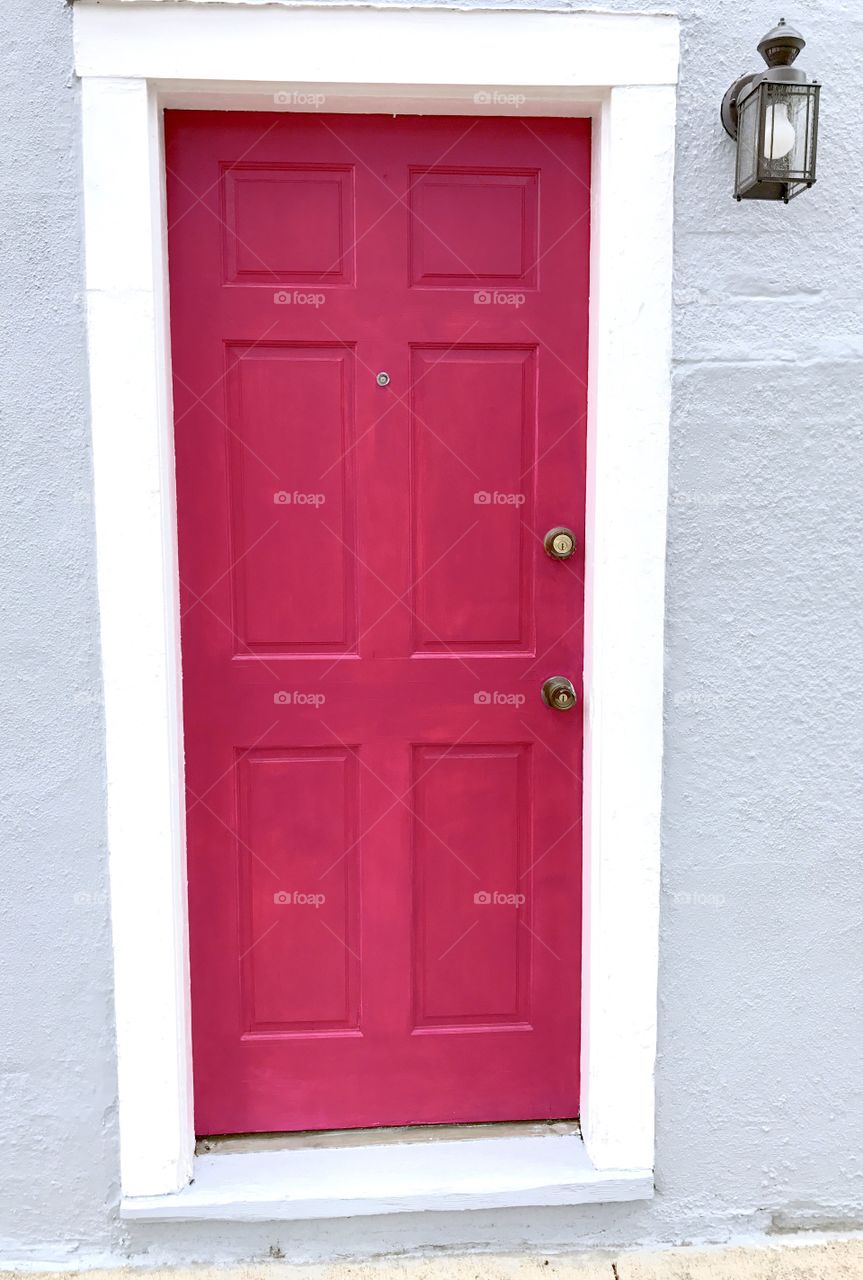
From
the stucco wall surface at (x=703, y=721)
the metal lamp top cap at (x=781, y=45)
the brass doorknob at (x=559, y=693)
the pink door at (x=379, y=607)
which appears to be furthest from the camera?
the brass doorknob at (x=559, y=693)

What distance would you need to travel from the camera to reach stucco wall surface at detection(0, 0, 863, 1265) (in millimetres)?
2002

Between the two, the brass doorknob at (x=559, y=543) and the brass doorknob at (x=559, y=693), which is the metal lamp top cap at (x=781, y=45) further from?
the brass doorknob at (x=559, y=693)

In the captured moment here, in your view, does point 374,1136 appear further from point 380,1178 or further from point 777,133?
point 777,133

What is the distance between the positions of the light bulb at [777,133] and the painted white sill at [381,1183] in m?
2.32

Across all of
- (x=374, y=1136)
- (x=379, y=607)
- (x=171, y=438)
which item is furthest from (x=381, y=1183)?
(x=171, y=438)

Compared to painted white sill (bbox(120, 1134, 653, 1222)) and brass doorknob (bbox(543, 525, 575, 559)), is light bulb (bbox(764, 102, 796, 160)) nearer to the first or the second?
brass doorknob (bbox(543, 525, 575, 559))

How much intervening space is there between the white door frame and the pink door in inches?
3.3

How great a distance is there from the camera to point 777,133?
1.89 metres

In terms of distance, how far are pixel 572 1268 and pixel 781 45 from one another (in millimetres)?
2739

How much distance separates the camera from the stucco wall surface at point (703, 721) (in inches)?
78.8

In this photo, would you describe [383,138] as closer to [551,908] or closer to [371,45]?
[371,45]

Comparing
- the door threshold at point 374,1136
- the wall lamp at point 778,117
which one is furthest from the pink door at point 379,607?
the wall lamp at point 778,117

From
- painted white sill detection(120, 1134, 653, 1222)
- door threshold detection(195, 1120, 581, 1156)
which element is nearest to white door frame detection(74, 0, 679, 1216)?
painted white sill detection(120, 1134, 653, 1222)

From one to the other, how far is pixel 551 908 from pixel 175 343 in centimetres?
165
